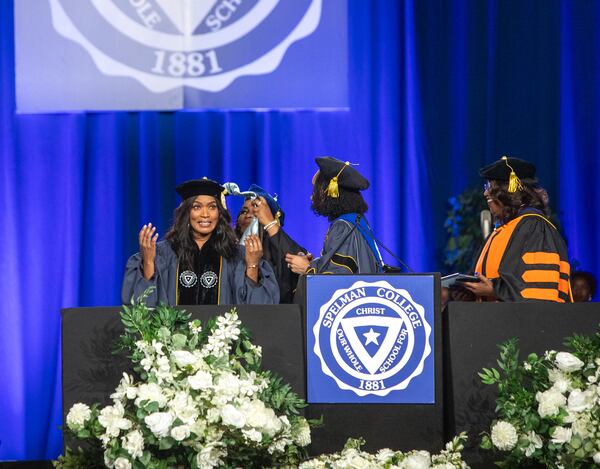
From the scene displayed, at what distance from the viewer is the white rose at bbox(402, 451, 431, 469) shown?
8.89 ft

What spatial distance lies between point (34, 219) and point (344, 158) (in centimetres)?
223

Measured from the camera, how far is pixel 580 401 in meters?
2.60

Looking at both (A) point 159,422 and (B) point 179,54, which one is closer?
(A) point 159,422

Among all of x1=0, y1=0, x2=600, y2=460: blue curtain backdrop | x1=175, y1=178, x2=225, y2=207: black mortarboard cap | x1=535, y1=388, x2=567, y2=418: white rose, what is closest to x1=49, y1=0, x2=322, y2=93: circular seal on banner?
x1=0, y1=0, x2=600, y2=460: blue curtain backdrop

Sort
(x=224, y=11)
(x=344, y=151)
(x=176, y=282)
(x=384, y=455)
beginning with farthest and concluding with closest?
(x=344, y=151) < (x=224, y=11) < (x=176, y=282) < (x=384, y=455)

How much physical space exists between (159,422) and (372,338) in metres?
0.77

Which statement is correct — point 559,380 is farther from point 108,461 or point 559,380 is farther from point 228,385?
point 108,461

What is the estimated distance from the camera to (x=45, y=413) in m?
6.70

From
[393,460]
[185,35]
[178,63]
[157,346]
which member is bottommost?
[393,460]

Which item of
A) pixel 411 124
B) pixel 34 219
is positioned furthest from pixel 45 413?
pixel 411 124

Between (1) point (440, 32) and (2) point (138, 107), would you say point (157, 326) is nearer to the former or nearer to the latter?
(2) point (138, 107)

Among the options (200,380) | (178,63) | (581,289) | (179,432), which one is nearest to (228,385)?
(200,380)

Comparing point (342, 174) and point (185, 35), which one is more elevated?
point (185, 35)

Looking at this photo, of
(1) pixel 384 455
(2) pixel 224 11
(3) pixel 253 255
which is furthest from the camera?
(2) pixel 224 11
